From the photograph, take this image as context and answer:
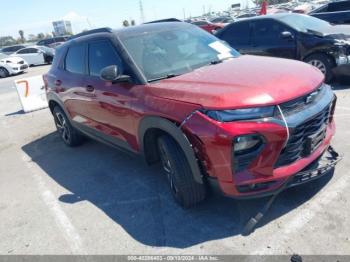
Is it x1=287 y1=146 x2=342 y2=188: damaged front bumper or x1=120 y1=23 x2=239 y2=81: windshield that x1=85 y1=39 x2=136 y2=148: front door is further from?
x1=287 y1=146 x2=342 y2=188: damaged front bumper

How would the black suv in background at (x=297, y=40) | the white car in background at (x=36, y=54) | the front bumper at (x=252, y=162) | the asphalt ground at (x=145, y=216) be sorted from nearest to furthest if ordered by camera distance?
the front bumper at (x=252, y=162) → the asphalt ground at (x=145, y=216) → the black suv in background at (x=297, y=40) → the white car in background at (x=36, y=54)

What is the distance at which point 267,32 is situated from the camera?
7.99m

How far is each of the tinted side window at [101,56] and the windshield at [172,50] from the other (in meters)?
0.20

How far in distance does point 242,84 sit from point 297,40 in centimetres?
509

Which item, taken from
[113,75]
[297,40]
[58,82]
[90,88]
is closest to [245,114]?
[113,75]

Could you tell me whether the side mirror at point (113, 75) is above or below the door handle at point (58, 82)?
above

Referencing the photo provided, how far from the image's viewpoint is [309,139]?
291cm

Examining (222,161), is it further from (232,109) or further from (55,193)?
(55,193)

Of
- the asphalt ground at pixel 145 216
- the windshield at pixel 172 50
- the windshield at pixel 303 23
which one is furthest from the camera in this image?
the windshield at pixel 303 23

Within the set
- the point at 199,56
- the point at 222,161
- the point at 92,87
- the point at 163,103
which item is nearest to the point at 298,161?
the point at 222,161

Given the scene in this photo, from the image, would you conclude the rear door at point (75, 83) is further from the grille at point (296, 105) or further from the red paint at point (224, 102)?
the grille at point (296, 105)

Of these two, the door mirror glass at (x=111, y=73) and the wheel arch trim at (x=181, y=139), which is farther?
the door mirror glass at (x=111, y=73)

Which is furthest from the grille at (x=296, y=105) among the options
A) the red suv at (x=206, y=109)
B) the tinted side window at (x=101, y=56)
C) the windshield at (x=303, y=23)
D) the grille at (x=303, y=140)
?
the windshield at (x=303, y=23)

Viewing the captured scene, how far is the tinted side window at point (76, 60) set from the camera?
4.80 metres
